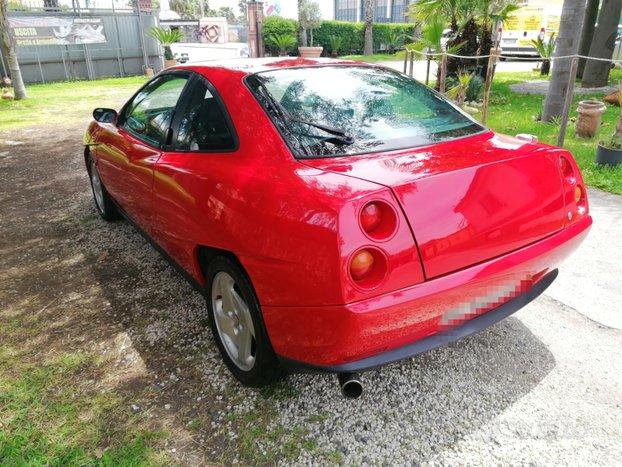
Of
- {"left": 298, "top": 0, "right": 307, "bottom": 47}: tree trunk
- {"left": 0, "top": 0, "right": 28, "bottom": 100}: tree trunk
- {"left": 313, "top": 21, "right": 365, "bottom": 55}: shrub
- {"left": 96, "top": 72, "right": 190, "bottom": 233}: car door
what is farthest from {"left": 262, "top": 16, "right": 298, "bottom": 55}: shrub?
Answer: {"left": 96, "top": 72, "right": 190, "bottom": 233}: car door

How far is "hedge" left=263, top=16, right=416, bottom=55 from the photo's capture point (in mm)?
A: 27562

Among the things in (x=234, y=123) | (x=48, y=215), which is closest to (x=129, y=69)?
(x=48, y=215)

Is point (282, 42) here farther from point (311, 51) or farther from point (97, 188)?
point (97, 188)

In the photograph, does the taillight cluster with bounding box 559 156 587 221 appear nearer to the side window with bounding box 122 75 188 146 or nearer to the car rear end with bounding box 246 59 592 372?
the car rear end with bounding box 246 59 592 372

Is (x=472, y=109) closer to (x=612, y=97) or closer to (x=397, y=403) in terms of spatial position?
(x=612, y=97)

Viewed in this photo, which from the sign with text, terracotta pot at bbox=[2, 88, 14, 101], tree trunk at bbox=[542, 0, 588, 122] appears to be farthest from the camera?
the sign with text

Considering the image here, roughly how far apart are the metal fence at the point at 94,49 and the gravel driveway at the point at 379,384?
16589 mm

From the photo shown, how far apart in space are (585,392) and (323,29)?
30.9 m

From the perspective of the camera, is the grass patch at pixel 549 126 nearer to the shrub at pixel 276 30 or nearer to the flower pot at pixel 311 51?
the flower pot at pixel 311 51

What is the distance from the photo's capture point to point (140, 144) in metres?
3.30

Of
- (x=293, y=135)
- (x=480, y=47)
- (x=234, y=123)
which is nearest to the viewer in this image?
(x=293, y=135)

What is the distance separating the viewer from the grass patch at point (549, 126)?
547cm

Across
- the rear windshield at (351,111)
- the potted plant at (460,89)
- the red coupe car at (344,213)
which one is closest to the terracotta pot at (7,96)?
the potted plant at (460,89)

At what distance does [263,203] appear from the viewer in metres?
2.04
